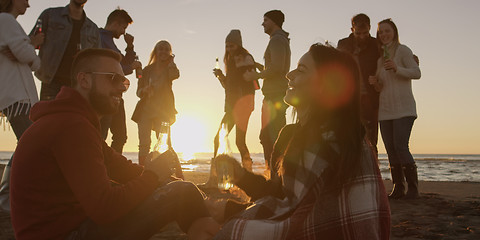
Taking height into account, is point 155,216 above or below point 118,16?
below

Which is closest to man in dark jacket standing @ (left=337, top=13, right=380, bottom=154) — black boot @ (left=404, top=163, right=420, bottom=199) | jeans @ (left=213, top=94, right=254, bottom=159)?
black boot @ (left=404, top=163, right=420, bottom=199)

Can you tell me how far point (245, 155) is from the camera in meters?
7.36

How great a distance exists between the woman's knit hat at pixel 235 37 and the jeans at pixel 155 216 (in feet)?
15.4

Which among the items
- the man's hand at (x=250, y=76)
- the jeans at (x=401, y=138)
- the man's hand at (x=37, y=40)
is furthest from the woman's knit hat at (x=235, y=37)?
the man's hand at (x=37, y=40)

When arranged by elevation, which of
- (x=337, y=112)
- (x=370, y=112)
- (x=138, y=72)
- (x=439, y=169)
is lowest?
(x=439, y=169)

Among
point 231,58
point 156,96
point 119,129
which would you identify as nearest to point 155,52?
point 156,96

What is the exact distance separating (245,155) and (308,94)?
486 centimetres

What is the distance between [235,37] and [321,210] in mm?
5187

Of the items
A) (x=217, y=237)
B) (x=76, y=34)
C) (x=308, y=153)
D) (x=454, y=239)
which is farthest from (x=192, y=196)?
(x=76, y=34)

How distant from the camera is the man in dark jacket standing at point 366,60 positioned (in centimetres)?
632

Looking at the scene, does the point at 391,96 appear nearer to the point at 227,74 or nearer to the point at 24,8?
the point at 227,74

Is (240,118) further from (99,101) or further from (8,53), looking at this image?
(99,101)

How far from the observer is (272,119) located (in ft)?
21.4

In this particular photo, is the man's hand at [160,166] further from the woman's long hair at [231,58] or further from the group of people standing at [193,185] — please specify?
the woman's long hair at [231,58]
